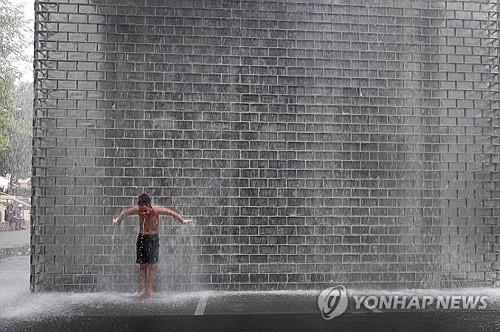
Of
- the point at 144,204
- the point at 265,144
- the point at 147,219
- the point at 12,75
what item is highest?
the point at 12,75

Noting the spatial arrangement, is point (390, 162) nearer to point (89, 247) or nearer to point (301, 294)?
point (301, 294)

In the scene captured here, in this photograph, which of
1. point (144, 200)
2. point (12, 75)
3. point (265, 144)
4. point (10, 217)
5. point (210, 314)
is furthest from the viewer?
point (10, 217)

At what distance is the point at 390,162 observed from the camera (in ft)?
28.0

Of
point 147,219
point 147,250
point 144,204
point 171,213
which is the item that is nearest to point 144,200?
point 144,204

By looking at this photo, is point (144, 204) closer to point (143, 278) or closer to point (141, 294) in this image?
point (143, 278)

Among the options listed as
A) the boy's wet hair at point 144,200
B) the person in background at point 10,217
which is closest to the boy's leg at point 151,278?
the boy's wet hair at point 144,200

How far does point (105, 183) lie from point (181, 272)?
5.92 ft

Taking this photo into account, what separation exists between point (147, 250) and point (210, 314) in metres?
1.53

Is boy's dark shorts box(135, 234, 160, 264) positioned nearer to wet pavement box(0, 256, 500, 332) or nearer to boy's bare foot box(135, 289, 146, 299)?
boy's bare foot box(135, 289, 146, 299)

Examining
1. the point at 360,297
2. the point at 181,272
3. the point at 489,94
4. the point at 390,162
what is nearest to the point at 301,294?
the point at 360,297

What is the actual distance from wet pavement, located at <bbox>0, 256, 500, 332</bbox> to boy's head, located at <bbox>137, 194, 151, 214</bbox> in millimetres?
1259

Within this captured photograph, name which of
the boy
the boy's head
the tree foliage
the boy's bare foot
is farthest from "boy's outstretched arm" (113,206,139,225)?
the tree foliage

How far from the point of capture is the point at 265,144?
8383mm

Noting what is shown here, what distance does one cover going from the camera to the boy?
299 inches
